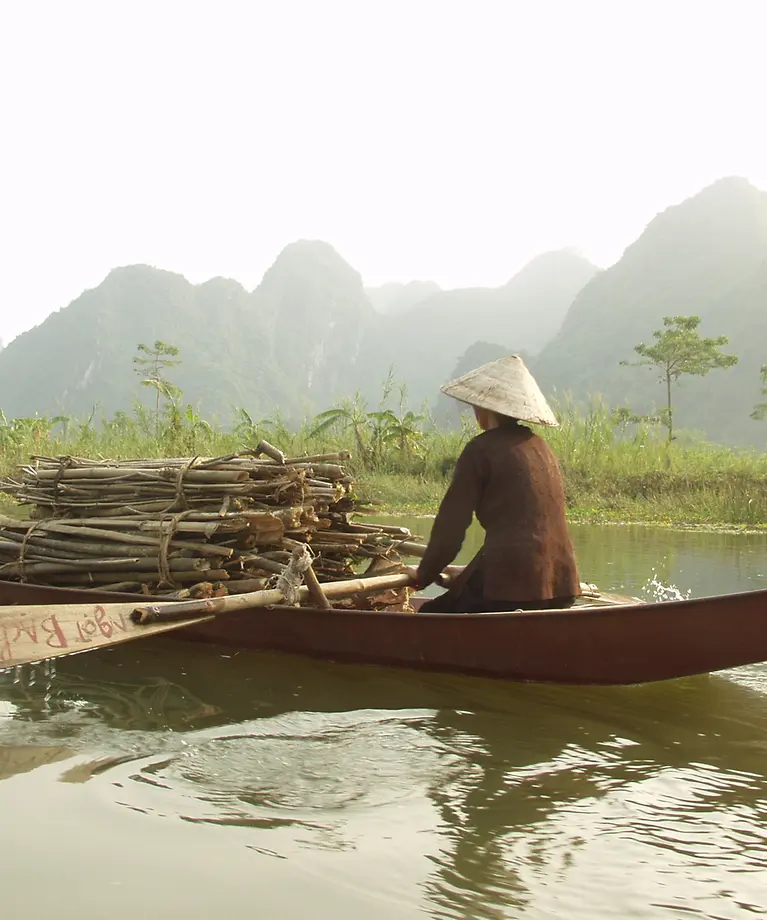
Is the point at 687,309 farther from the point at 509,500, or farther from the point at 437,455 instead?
the point at 509,500

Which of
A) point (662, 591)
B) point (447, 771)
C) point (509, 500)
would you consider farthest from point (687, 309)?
point (447, 771)

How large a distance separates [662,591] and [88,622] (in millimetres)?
4295

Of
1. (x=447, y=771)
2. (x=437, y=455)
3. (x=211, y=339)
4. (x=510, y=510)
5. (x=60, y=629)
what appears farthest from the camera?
(x=211, y=339)

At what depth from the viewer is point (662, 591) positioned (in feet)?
21.9

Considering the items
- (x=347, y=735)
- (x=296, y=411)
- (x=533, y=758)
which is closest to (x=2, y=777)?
(x=347, y=735)

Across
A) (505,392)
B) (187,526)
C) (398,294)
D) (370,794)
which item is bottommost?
(370,794)

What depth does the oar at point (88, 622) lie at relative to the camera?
3.68 meters

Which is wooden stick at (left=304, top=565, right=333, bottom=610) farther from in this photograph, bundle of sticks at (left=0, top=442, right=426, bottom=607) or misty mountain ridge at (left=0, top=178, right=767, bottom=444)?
misty mountain ridge at (left=0, top=178, right=767, bottom=444)

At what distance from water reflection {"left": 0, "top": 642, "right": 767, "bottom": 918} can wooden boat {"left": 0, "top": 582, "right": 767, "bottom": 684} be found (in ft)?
0.40

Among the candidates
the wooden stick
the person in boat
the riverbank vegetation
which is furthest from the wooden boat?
the riverbank vegetation

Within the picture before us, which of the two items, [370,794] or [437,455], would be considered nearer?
[370,794]

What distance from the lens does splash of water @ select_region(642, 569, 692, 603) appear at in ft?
21.4

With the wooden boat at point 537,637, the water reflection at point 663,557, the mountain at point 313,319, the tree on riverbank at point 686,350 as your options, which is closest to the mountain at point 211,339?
the mountain at point 313,319

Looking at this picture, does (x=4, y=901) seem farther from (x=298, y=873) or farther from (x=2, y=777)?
(x=2, y=777)
